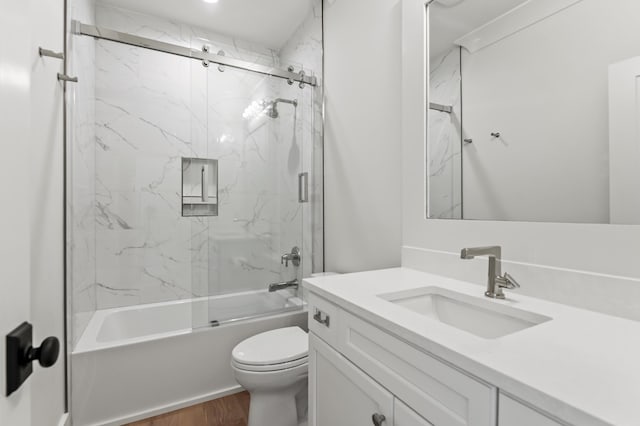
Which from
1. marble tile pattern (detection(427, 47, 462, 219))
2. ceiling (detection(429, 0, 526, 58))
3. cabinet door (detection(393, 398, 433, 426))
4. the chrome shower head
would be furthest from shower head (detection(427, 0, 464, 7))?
cabinet door (detection(393, 398, 433, 426))

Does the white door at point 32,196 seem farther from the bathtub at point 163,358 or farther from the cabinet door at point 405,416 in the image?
the cabinet door at point 405,416

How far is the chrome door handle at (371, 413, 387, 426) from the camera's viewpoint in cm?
77

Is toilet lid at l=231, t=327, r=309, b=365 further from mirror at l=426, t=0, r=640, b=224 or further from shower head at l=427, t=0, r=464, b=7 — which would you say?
shower head at l=427, t=0, r=464, b=7

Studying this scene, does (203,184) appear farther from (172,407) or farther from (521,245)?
(521,245)

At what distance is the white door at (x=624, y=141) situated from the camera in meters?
0.77

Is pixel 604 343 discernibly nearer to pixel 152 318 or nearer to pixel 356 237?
pixel 356 237

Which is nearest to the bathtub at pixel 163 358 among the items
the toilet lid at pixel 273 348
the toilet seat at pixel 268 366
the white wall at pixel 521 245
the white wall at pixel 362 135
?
the toilet lid at pixel 273 348

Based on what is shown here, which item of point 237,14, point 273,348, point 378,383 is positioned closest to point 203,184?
point 237,14

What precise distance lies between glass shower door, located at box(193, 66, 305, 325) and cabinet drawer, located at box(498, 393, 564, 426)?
68.6 inches

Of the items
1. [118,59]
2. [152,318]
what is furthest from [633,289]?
[118,59]

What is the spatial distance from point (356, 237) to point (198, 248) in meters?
1.37

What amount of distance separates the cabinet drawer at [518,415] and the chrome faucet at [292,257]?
1.85m

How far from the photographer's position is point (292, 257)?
90.0 inches

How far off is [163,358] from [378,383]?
1.49m
